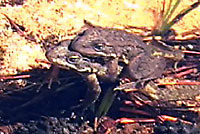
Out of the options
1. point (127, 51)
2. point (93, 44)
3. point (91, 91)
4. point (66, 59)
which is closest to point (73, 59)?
point (66, 59)

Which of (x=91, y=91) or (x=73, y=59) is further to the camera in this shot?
(x=91, y=91)

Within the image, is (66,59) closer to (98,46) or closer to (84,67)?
(84,67)

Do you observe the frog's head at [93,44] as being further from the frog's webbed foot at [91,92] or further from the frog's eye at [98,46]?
the frog's webbed foot at [91,92]

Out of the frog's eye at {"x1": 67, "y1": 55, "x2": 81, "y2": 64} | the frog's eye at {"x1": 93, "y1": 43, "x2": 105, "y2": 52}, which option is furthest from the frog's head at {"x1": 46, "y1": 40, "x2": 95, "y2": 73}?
the frog's eye at {"x1": 93, "y1": 43, "x2": 105, "y2": 52}

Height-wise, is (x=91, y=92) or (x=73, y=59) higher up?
(x=73, y=59)

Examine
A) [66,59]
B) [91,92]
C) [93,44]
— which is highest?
[93,44]
